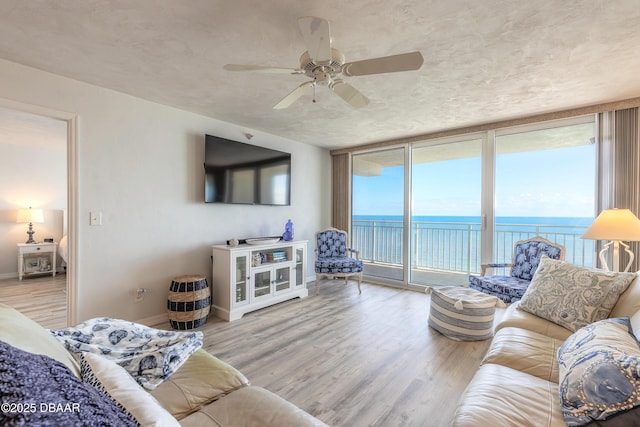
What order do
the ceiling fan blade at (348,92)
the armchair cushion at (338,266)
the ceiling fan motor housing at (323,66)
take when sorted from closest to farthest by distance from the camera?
the ceiling fan motor housing at (323,66) < the ceiling fan blade at (348,92) < the armchair cushion at (338,266)

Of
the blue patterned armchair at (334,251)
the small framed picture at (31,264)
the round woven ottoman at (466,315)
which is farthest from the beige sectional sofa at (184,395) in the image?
the small framed picture at (31,264)

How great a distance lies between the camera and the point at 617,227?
236cm

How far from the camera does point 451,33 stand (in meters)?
1.80

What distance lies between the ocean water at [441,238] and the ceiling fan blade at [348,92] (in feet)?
9.28

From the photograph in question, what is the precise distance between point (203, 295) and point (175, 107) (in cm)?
208

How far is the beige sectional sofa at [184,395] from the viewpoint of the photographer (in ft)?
2.41

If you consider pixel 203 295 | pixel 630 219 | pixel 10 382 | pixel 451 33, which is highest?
pixel 451 33

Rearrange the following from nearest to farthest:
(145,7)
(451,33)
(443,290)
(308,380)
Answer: (145,7), (451,33), (308,380), (443,290)

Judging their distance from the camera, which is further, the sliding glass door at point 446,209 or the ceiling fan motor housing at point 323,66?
the sliding glass door at point 446,209

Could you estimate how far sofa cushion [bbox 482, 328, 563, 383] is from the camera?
136cm

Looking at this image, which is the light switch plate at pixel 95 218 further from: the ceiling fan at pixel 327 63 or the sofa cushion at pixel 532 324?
the sofa cushion at pixel 532 324

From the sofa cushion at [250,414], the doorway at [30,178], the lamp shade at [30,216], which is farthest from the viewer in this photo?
the lamp shade at [30,216]

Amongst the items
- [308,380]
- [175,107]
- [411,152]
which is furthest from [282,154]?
[308,380]

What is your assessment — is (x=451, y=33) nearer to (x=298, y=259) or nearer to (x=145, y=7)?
(x=145, y=7)
